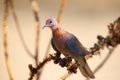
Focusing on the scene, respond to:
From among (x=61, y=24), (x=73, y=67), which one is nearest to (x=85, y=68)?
(x=73, y=67)

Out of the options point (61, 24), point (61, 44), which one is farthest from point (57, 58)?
point (61, 24)

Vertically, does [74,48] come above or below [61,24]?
below

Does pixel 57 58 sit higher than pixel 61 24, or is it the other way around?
pixel 61 24

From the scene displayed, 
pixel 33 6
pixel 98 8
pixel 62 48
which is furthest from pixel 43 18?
pixel 62 48

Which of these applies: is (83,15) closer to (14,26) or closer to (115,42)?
(14,26)

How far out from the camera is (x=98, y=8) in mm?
906

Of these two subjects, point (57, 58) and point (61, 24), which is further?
point (61, 24)

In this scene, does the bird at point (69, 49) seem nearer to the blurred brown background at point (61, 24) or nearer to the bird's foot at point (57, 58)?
the bird's foot at point (57, 58)

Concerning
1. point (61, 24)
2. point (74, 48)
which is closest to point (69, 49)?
point (74, 48)

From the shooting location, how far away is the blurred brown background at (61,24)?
0.85 metres

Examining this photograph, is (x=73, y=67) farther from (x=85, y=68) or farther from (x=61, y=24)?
(x=61, y=24)

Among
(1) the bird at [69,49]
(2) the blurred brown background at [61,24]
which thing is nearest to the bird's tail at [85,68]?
(1) the bird at [69,49]

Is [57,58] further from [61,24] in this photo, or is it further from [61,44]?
[61,24]

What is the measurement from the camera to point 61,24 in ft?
2.82
